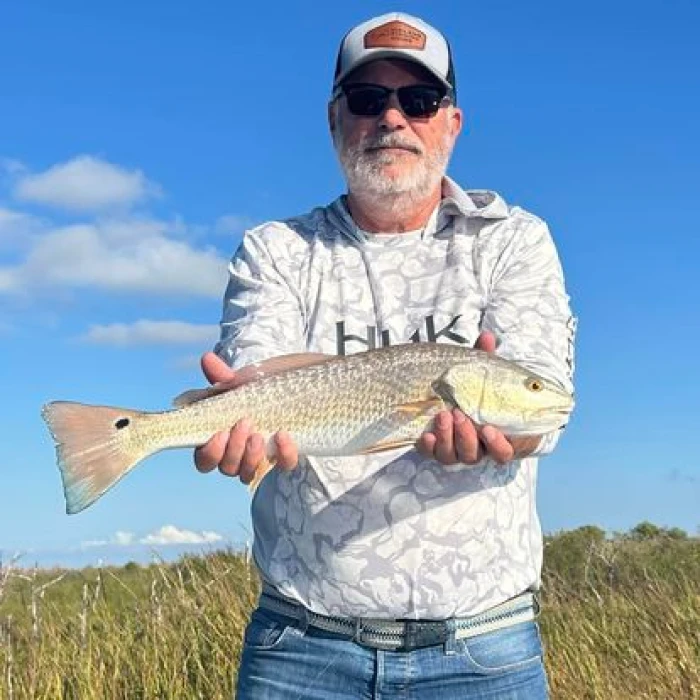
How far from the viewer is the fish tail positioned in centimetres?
438

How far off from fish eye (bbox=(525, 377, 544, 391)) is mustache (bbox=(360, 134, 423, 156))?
1.14 meters

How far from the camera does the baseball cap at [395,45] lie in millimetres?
4949

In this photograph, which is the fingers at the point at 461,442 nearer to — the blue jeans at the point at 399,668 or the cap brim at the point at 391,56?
the blue jeans at the point at 399,668

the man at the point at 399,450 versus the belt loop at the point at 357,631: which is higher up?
the man at the point at 399,450

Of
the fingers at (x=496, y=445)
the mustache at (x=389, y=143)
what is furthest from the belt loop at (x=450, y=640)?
the mustache at (x=389, y=143)

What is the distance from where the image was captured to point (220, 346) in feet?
15.5

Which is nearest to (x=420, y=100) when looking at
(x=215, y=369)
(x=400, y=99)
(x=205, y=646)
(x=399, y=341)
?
(x=400, y=99)

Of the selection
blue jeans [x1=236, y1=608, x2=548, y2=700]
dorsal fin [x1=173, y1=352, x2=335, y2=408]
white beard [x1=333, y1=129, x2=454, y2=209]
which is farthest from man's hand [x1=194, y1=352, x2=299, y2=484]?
white beard [x1=333, y1=129, x2=454, y2=209]

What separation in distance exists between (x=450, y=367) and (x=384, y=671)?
1150mm

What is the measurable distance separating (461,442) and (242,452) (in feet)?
2.63

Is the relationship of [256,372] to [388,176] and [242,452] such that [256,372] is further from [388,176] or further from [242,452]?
[388,176]

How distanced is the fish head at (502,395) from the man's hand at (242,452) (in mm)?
616

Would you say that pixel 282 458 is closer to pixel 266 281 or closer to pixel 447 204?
pixel 266 281

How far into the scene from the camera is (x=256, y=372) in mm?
4410
